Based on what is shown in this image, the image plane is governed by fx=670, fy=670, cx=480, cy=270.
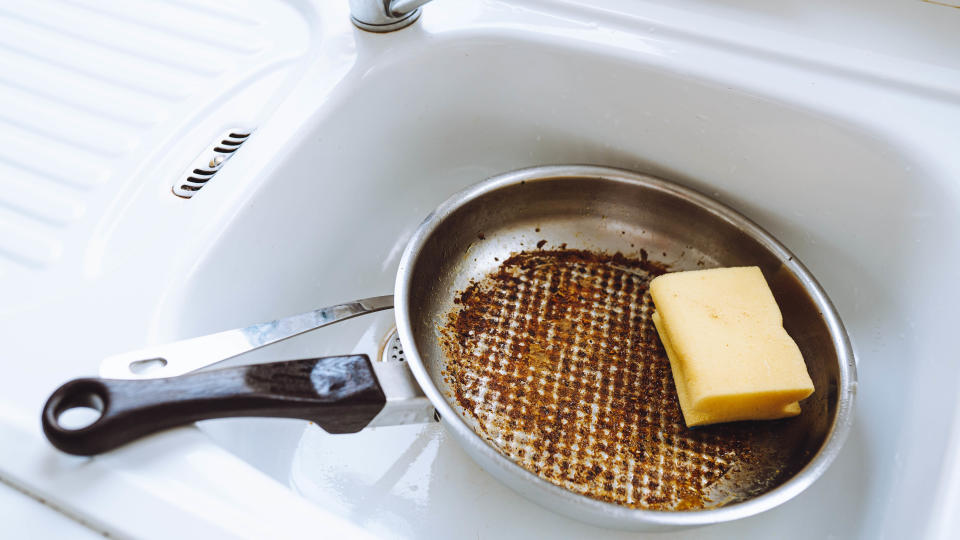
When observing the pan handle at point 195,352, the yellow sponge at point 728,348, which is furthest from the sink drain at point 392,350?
the yellow sponge at point 728,348

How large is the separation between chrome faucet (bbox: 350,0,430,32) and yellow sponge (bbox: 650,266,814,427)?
36 cm

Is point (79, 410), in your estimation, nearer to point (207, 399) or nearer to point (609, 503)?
point (207, 399)

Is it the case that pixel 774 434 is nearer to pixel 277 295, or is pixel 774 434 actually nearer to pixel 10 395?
pixel 277 295

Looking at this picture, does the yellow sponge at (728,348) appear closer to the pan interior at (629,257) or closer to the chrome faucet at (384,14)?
the pan interior at (629,257)

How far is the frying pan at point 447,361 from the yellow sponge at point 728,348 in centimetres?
4

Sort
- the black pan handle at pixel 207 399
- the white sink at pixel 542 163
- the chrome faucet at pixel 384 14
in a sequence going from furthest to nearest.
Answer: the chrome faucet at pixel 384 14 → the white sink at pixel 542 163 → the black pan handle at pixel 207 399

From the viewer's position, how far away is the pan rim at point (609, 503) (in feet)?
1.52

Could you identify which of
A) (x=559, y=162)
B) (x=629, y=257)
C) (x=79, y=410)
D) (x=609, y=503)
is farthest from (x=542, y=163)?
(x=79, y=410)

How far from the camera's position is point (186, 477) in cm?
38

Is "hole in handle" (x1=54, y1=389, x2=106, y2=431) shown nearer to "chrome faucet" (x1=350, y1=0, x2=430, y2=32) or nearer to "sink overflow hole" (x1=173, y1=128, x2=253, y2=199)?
"sink overflow hole" (x1=173, y1=128, x2=253, y2=199)

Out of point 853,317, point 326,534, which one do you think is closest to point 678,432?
point 853,317

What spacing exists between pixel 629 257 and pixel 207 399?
46cm

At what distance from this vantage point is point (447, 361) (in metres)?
0.62

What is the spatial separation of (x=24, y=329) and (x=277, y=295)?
0.64 feet
